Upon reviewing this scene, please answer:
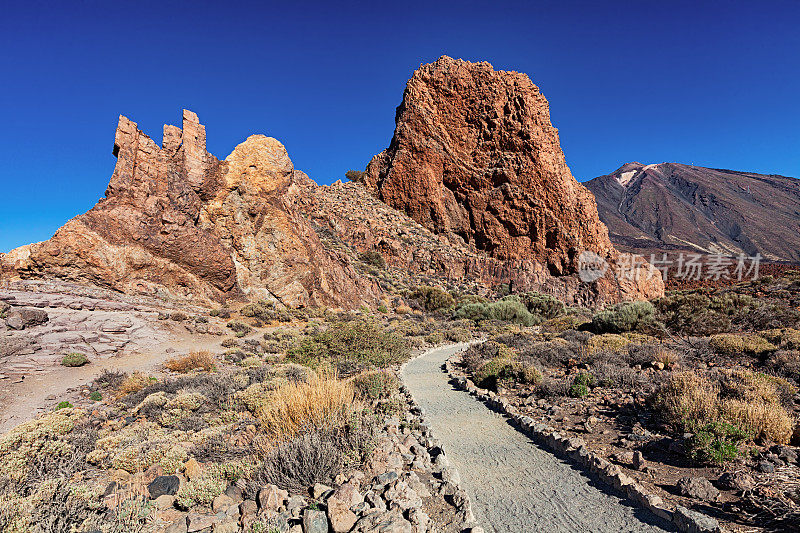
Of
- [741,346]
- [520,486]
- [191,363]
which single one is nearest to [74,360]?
[191,363]

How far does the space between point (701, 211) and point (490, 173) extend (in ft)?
423

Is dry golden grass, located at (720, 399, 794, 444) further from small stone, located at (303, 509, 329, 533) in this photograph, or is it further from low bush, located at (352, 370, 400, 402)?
low bush, located at (352, 370, 400, 402)

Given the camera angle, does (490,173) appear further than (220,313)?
Yes

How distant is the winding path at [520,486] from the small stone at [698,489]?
0.51 metres

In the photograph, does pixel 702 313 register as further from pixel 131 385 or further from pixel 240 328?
pixel 131 385

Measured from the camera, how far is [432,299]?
2823 cm

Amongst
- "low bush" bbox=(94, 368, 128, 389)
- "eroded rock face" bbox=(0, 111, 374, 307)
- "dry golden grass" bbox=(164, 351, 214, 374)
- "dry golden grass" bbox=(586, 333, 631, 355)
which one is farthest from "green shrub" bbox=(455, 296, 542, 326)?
"low bush" bbox=(94, 368, 128, 389)

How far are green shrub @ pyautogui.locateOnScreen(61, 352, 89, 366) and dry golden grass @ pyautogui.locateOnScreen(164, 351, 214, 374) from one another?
1885 mm

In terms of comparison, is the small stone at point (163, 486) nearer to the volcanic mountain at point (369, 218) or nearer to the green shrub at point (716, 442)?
the green shrub at point (716, 442)

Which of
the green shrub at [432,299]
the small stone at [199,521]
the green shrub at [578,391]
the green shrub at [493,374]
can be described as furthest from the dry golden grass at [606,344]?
the green shrub at [432,299]

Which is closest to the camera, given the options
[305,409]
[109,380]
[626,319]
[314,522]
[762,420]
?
[314,522]

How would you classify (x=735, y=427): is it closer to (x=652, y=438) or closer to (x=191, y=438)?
(x=652, y=438)

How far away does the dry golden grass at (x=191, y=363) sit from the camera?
10.1m

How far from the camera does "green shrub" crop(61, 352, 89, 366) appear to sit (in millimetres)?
9247
